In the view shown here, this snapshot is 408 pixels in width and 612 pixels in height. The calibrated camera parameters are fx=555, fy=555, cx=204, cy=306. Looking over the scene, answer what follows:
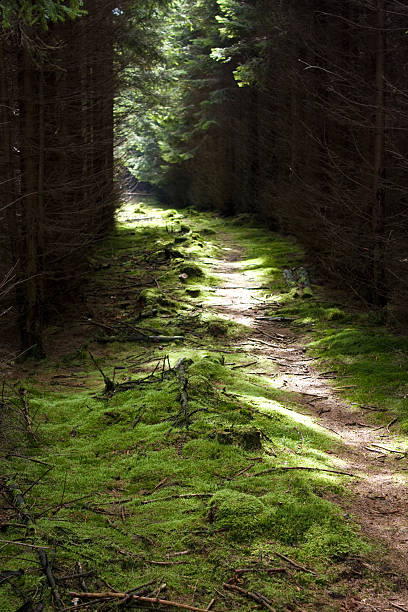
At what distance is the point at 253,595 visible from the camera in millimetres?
2859

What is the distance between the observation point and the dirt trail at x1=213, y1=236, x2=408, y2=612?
11.2 ft

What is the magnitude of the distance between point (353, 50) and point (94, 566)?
37.8ft

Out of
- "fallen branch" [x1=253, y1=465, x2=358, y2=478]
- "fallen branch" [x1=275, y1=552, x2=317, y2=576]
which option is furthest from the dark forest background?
"fallen branch" [x1=275, y1=552, x2=317, y2=576]

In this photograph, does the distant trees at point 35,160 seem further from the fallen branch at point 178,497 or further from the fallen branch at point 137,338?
the fallen branch at point 178,497

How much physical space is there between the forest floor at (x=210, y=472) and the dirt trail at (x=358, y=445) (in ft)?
0.06

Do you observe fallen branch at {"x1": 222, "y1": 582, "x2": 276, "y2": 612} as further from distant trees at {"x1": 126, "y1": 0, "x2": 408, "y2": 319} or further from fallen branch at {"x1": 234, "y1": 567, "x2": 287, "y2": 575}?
distant trees at {"x1": 126, "y1": 0, "x2": 408, "y2": 319}

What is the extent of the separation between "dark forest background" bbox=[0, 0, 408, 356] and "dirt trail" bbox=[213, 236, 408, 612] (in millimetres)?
1782

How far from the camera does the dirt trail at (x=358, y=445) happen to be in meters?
3.41

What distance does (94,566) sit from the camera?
9.75 ft

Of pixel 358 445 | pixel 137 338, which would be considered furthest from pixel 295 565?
pixel 137 338

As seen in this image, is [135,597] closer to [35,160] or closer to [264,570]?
[264,570]

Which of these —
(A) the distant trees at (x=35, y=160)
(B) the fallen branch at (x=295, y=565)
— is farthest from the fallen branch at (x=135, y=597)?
(A) the distant trees at (x=35, y=160)

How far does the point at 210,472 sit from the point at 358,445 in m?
1.74

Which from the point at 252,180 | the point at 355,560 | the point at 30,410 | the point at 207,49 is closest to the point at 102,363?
the point at 30,410
